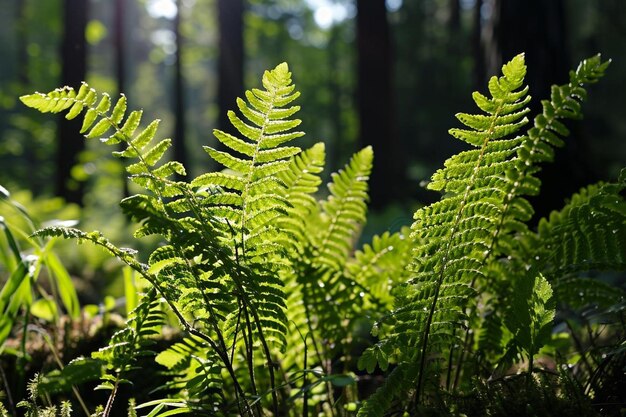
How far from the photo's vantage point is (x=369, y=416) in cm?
132

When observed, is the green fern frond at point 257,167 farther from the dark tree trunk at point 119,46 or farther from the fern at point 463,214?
the dark tree trunk at point 119,46

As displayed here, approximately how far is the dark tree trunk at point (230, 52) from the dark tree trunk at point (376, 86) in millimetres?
2598

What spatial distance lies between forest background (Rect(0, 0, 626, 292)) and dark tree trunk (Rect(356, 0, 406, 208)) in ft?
0.09

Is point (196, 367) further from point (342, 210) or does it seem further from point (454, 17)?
point (454, 17)

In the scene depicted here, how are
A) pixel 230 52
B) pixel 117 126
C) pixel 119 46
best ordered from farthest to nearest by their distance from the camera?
pixel 119 46 < pixel 230 52 < pixel 117 126

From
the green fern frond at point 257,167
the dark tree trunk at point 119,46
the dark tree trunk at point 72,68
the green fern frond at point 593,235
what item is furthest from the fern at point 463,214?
the dark tree trunk at point 119,46

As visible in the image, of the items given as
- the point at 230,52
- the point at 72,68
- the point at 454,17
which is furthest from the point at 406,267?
the point at 454,17

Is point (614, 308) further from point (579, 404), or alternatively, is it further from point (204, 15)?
point (204, 15)

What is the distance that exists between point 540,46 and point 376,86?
28.4 feet

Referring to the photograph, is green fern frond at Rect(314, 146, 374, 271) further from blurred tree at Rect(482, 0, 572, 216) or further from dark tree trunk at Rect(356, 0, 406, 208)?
dark tree trunk at Rect(356, 0, 406, 208)

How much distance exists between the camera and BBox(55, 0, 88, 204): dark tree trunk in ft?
37.7

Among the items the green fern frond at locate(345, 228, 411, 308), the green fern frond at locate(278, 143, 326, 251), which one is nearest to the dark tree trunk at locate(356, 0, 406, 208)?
the green fern frond at locate(345, 228, 411, 308)

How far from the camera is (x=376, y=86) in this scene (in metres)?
12.5

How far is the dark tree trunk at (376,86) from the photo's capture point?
39.8ft
